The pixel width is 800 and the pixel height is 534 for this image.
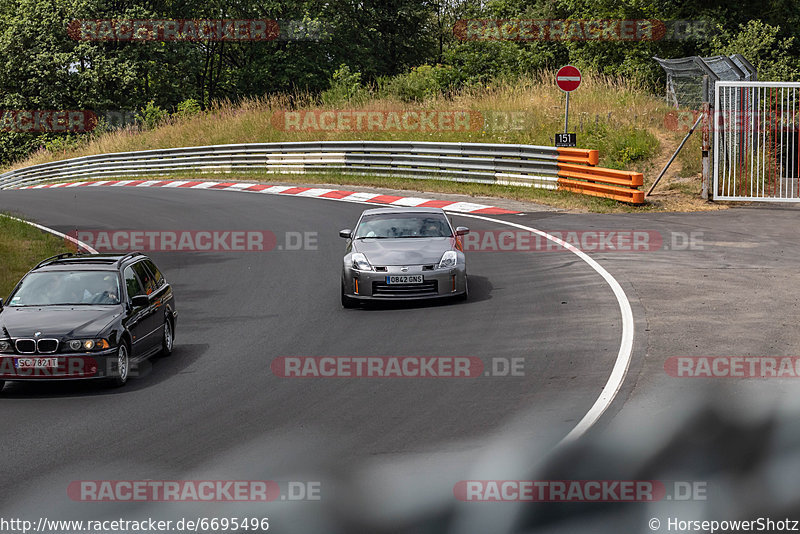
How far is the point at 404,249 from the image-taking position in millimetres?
15516

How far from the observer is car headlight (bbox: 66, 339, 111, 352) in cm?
1093

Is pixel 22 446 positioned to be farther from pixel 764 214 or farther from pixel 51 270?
pixel 764 214

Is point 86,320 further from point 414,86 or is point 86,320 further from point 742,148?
point 414,86

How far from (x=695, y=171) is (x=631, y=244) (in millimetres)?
8301

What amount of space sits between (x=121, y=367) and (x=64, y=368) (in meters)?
0.63

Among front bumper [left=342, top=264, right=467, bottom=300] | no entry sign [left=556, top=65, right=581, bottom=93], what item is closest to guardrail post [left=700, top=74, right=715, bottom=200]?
no entry sign [left=556, top=65, right=581, bottom=93]

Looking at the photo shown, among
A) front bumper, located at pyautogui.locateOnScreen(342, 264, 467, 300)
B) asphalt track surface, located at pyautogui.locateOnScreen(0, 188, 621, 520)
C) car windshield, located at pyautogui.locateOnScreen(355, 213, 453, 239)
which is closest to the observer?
asphalt track surface, located at pyautogui.locateOnScreen(0, 188, 621, 520)

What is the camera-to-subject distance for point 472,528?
640 centimetres

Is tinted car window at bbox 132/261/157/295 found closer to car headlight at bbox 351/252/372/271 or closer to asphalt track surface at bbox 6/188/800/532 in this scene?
asphalt track surface at bbox 6/188/800/532

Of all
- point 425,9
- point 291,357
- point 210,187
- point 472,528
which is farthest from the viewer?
point 425,9

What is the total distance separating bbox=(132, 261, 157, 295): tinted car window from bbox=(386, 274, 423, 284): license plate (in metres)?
3.45

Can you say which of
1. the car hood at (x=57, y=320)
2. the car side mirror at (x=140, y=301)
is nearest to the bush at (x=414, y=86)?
the car side mirror at (x=140, y=301)

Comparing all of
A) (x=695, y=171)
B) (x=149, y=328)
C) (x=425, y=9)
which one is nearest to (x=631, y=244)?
(x=695, y=171)

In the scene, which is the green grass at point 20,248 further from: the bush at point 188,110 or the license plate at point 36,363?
the bush at point 188,110
